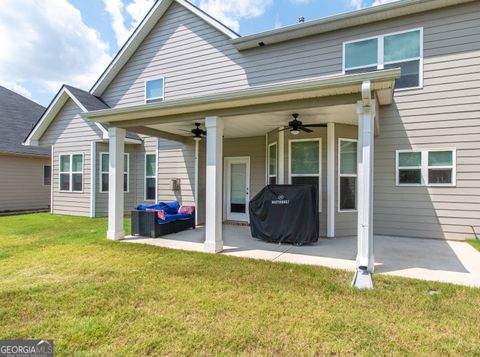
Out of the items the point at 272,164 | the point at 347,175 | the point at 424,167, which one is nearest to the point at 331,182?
the point at 347,175

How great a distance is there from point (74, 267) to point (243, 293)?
2.81m

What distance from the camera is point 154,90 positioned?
32.7 feet

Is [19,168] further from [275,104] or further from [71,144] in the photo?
[275,104]

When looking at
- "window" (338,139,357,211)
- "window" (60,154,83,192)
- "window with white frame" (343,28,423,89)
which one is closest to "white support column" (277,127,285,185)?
"window" (338,139,357,211)

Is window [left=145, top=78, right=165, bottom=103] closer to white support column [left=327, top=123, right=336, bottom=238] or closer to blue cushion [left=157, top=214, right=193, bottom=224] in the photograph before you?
blue cushion [left=157, top=214, right=193, bottom=224]

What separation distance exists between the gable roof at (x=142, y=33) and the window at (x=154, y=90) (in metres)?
1.31

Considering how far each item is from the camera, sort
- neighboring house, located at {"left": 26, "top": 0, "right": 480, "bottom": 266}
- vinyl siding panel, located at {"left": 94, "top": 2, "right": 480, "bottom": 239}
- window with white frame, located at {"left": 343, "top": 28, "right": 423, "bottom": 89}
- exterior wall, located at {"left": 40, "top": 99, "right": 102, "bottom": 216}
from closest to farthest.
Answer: neighboring house, located at {"left": 26, "top": 0, "right": 480, "bottom": 266} < vinyl siding panel, located at {"left": 94, "top": 2, "right": 480, "bottom": 239} < window with white frame, located at {"left": 343, "top": 28, "right": 423, "bottom": 89} < exterior wall, located at {"left": 40, "top": 99, "right": 102, "bottom": 216}

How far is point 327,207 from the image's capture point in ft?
21.7

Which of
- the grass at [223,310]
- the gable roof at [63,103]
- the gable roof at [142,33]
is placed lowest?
the grass at [223,310]

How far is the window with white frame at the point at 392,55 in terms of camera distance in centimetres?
667

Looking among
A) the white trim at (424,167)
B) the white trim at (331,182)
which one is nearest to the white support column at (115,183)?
the white trim at (331,182)

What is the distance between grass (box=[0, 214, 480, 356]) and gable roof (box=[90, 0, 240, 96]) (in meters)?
7.46

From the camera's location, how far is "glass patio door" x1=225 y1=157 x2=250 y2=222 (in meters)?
8.88

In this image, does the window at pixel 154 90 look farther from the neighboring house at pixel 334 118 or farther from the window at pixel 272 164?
the window at pixel 272 164
